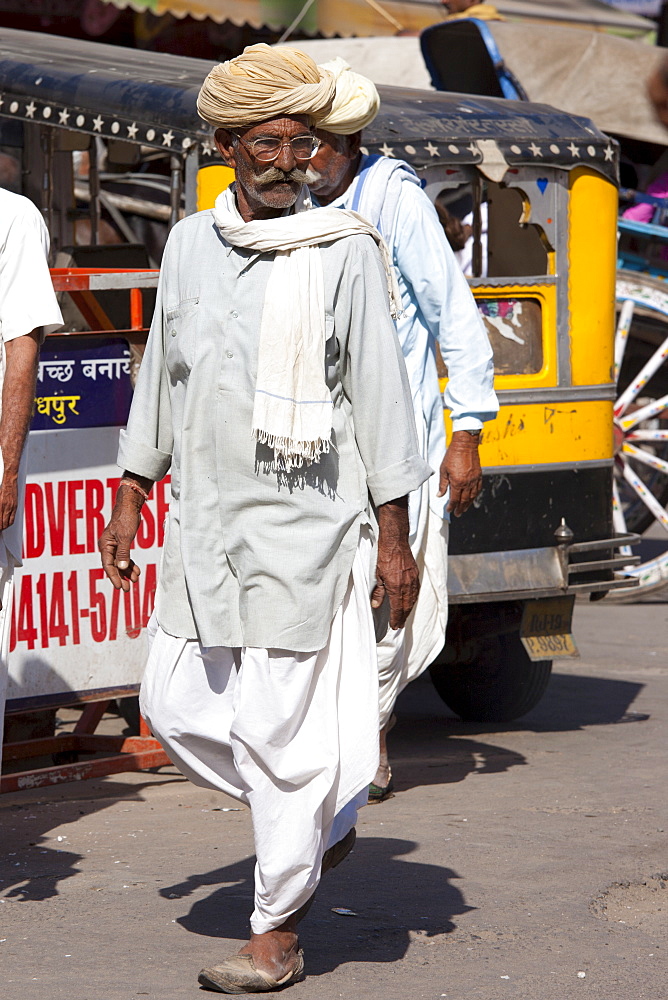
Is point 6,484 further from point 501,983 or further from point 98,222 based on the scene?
point 98,222

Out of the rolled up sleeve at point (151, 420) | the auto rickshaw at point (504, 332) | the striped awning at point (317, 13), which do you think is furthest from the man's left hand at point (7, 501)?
the striped awning at point (317, 13)

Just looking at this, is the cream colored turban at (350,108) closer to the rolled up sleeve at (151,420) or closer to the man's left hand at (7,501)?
the rolled up sleeve at (151,420)

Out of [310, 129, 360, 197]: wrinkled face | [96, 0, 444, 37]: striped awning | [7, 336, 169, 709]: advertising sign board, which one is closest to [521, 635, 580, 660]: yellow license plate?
[7, 336, 169, 709]: advertising sign board

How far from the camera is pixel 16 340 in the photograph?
3762mm

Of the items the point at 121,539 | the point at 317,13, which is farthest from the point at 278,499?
the point at 317,13

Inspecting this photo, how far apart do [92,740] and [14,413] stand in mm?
1826

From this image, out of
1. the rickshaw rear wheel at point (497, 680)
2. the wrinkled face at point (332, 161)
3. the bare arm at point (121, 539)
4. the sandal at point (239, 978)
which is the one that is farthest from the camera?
the rickshaw rear wheel at point (497, 680)

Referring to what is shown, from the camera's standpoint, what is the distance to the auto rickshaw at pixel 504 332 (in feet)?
16.5

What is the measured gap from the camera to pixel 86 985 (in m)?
3.26

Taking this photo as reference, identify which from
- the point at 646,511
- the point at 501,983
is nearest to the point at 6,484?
the point at 501,983

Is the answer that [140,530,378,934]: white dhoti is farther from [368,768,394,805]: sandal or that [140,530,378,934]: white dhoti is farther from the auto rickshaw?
the auto rickshaw

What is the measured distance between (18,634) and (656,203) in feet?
17.5

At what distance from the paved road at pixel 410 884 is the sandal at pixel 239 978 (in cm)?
5

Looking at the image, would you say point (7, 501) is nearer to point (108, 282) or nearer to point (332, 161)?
point (108, 282)
